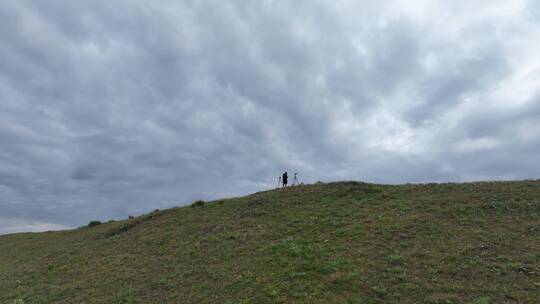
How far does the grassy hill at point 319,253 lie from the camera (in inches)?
563

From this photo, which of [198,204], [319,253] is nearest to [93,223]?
[198,204]

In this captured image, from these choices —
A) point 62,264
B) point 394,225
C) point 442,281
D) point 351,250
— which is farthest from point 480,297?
point 62,264

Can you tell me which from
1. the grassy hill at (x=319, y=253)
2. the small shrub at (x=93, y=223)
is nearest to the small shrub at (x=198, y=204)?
the grassy hill at (x=319, y=253)

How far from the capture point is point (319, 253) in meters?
18.0

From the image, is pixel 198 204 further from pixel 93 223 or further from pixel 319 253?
pixel 319 253

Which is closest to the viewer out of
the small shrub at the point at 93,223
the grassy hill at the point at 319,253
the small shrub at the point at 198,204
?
the grassy hill at the point at 319,253

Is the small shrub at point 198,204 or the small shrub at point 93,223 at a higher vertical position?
the small shrub at point 198,204

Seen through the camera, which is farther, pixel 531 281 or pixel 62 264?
pixel 62 264

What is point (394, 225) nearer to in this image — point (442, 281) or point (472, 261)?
point (472, 261)

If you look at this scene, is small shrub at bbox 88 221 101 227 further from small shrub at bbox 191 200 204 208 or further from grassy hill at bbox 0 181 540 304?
small shrub at bbox 191 200 204 208

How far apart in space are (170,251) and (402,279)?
543 inches

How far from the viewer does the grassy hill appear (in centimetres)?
1430

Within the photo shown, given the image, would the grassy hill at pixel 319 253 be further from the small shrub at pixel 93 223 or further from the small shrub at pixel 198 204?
the small shrub at pixel 93 223

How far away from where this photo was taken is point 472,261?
15477mm
